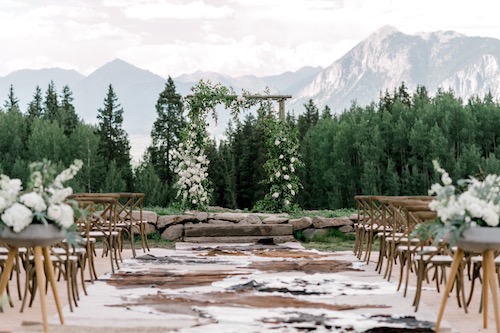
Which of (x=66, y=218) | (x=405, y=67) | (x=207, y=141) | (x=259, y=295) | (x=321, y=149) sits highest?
(x=405, y=67)

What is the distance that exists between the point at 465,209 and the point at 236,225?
7353 mm

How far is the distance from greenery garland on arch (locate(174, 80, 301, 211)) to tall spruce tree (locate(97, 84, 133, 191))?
1582 cm

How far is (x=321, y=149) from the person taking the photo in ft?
73.8

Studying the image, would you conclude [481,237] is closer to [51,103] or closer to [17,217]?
[17,217]

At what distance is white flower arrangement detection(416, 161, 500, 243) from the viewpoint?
180 inches

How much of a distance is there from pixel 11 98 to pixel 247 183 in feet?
71.9

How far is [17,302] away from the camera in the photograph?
19.1 feet

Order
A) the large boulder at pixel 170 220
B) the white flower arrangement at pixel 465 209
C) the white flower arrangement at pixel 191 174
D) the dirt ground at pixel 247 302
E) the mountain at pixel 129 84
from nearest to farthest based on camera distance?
the white flower arrangement at pixel 465 209 < the dirt ground at pixel 247 302 < the large boulder at pixel 170 220 < the white flower arrangement at pixel 191 174 < the mountain at pixel 129 84

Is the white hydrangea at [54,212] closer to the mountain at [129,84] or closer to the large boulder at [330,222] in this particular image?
the large boulder at [330,222]

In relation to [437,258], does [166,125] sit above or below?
above

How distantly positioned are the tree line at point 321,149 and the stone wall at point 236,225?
158 cm

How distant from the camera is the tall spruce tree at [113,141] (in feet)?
101

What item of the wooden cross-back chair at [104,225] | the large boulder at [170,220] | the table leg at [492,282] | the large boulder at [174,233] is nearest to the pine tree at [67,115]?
the large boulder at [170,220]

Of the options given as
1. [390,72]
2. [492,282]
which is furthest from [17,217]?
[390,72]
